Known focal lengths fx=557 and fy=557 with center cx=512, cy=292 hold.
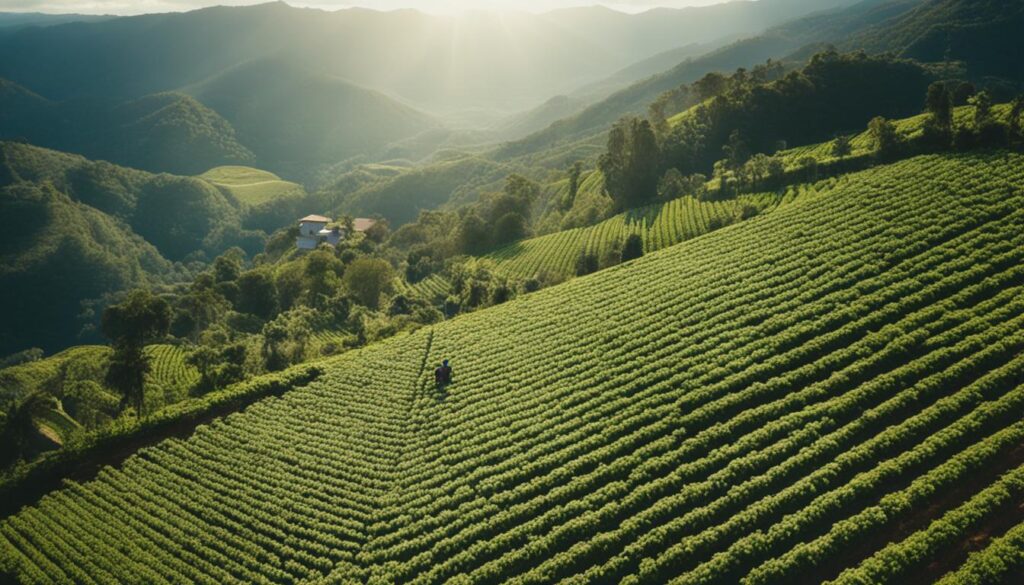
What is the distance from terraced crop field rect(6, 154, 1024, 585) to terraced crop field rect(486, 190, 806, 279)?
24.1 metres

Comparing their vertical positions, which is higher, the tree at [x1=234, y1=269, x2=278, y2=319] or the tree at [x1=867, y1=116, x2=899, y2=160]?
the tree at [x1=867, y1=116, x2=899, y2=160]

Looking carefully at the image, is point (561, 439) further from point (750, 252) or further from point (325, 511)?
point (750, 252)

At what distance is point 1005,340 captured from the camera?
1292 inches

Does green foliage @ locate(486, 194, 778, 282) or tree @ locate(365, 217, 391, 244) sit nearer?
green foliage @ locate(486, 194, 778, 282)

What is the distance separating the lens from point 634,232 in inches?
3238

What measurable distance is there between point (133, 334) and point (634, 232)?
6818 cm

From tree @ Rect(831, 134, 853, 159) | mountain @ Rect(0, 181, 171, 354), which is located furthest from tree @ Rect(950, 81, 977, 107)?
mountain @ Rect(0, 181, 171, 354)

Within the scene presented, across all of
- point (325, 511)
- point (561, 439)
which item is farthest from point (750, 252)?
point (325, 511)

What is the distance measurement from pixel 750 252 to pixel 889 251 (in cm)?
1076

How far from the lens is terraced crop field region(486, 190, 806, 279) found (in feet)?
245

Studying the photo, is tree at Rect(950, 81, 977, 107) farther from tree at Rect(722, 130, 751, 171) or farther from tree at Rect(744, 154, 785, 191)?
tree at Rect(744, 154, 785, 191)

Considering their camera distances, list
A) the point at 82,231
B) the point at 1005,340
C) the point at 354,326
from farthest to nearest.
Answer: the point at 82,231
the point at 354,326
the point at 1005,340

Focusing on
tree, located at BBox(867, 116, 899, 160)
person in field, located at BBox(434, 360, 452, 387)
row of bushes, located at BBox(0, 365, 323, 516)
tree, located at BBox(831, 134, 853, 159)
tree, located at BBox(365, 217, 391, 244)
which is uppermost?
tree, located at BBox(867, 116, 899, 160)

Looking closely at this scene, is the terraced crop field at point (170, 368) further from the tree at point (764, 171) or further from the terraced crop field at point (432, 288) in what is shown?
the tree at point (764, 171)
